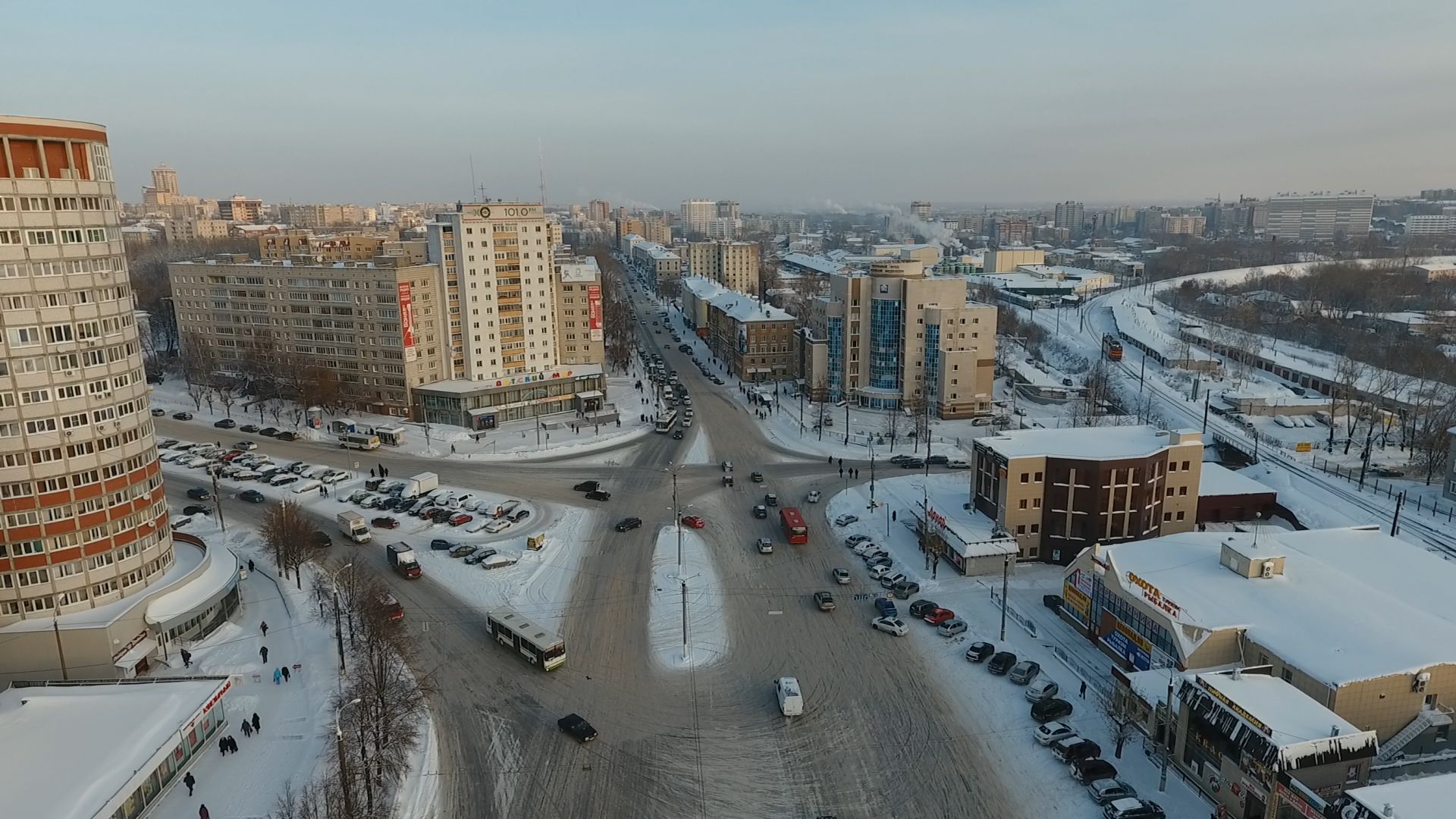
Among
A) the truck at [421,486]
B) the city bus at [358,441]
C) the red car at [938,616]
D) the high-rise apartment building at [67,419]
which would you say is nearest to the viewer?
the high-rise apartment building at [67,419]

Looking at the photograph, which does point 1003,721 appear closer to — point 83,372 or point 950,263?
point 83,372

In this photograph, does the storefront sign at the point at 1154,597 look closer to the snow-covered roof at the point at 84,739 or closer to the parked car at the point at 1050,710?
the parked car at the point at 1050,710

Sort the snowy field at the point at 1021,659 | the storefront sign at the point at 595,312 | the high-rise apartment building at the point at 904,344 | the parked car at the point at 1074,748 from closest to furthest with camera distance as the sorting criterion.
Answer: the snowy field at the point at 1021,659
the parked car at the point at 1074,748
the high-rise apartment building at the point at 904,344
the storefront sign at the point at 595,312

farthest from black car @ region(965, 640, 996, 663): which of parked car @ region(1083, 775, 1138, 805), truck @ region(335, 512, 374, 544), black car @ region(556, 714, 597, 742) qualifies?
truck @ region(335, 512, 374, 544)

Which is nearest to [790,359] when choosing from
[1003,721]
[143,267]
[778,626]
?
[778,626]

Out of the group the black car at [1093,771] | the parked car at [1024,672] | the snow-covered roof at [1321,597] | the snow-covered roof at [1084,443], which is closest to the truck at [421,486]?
the snow-covered roof at [1084,443]

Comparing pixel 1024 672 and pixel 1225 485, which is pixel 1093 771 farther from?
pixel 1225 485

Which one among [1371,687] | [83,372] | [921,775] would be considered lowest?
[921,775]
